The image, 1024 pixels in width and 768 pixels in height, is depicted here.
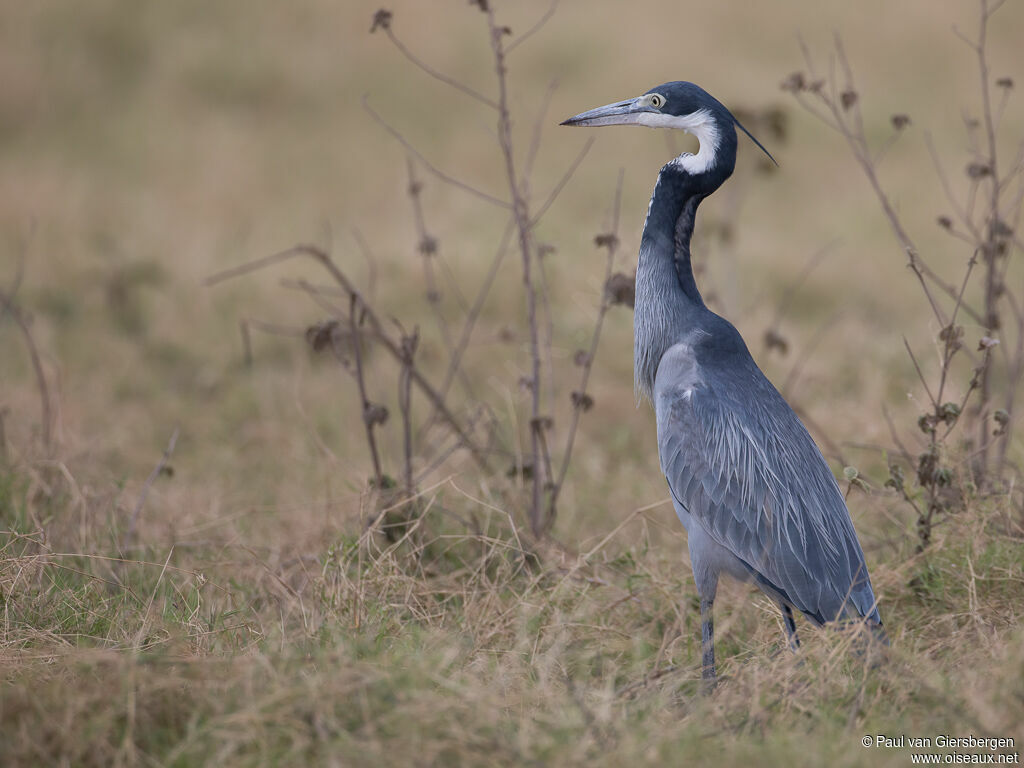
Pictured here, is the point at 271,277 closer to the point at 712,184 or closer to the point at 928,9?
the point at 712,184

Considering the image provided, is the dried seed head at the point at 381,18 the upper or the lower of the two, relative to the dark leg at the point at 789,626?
upper

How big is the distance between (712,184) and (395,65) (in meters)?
9.94

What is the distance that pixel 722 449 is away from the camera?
3617 millimetres

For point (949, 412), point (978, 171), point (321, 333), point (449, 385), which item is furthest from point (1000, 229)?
point (449, 385)

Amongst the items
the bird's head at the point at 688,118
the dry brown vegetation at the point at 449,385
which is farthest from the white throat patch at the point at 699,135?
the dry brown vegetation at the point at 449,385

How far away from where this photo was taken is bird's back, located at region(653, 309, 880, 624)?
137 inches

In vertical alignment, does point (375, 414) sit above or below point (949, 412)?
below

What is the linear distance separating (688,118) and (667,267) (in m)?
0.57

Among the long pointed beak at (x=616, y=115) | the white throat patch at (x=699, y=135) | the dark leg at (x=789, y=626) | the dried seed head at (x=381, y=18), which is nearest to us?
the dark leg at (x=789, y=626)

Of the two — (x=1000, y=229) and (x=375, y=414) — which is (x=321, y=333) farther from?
(x=1000, y=229)

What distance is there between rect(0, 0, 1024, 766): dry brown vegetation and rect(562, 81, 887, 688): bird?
22 cm

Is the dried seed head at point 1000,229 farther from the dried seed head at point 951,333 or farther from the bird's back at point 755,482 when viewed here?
the bird's back at point 755,482

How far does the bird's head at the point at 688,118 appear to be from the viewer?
12.6 feet

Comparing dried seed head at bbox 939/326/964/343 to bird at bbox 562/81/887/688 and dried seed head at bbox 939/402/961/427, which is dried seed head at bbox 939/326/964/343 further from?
bird at bbox 562/81/887/688
